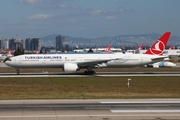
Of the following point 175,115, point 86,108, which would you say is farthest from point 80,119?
point 175,115

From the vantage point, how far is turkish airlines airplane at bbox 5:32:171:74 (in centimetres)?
5441

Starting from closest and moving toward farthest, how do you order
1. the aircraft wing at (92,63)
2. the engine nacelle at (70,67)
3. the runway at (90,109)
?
1. the runway at (90,109)
2. the engine nacelle at (70,67)
3. the aircraft wing at (92,63)

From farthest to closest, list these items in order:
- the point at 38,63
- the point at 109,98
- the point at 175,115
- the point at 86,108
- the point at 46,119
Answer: the point at 38,63
the point at 109,98
the point at 86,108
the point at 175,115
the point at 46,119

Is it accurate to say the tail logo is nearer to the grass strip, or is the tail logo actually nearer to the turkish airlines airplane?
the turkish airlines airplane

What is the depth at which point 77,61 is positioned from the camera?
55.2m

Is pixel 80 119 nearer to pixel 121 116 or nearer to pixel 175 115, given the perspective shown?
pixel 121 116

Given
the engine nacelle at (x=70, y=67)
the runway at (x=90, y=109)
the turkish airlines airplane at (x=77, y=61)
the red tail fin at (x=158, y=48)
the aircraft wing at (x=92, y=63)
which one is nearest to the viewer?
the runway at (x=90, y=109)

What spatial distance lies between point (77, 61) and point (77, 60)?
153 mm

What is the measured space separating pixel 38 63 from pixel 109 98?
2940 centimetres

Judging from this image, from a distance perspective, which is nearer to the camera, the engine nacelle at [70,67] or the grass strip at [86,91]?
the grass strip at [86,91]

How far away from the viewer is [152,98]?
2669 cm

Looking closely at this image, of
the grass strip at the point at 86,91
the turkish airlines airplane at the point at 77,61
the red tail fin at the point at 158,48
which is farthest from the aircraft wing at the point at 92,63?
the grass strip at the point at 86,91

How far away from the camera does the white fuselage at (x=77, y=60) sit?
2143 inches

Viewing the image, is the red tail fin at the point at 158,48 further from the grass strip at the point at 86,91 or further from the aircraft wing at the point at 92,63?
the grass strip at the point at 86,91
